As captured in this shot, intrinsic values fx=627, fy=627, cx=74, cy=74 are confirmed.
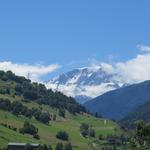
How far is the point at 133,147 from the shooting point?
2616 inches

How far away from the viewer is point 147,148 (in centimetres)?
6544

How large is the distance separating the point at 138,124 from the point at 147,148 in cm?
459

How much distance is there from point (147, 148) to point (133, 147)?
1694 mm

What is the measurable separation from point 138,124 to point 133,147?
3.81 metres

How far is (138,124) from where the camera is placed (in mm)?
69438

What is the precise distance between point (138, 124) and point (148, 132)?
210 cm

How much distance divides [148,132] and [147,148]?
107 inches
